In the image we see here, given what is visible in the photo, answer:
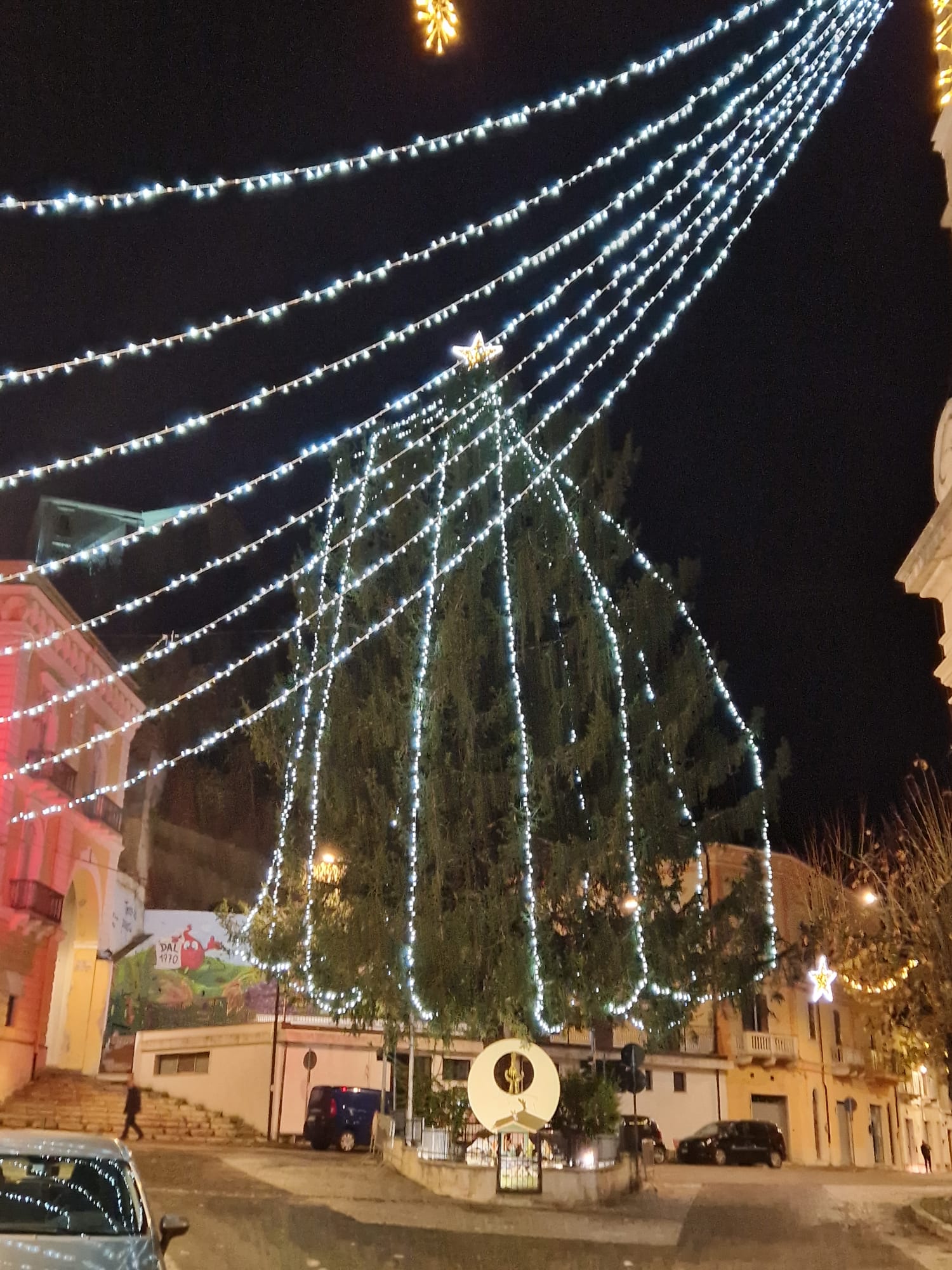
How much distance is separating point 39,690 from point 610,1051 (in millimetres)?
18526

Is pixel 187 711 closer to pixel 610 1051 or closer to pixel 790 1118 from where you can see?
pixel 610 1051

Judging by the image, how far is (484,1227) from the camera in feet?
43.2

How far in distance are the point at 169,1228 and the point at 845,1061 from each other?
35.0 m

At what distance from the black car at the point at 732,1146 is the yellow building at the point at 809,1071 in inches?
131

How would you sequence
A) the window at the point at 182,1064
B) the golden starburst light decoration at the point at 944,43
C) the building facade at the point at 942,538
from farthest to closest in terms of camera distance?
the window at the point at 182,1064, the building facade at the point at 942,538, the golden starburst light decoration at the point at 944,43

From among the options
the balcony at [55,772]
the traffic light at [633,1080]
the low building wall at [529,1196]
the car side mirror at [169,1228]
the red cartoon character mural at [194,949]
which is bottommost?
the low building wall at [529,1196]

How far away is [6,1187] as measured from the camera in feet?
20.9

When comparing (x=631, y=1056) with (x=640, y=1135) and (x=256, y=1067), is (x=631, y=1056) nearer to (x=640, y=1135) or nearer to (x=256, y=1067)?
(x=640, y=1135)

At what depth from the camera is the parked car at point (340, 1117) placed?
23578 mm

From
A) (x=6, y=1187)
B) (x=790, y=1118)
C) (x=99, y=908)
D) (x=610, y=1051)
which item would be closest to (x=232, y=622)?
(x=99, y=908)

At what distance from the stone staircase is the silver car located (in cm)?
1739

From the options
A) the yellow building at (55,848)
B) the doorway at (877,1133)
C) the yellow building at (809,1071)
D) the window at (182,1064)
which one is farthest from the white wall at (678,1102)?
the yellow building at (55,848)

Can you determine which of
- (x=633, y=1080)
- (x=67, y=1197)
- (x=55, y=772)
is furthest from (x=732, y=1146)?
(x=67, y=1197)

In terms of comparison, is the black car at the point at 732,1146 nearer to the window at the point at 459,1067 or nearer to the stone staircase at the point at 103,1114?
the window at the point at 459,1067
